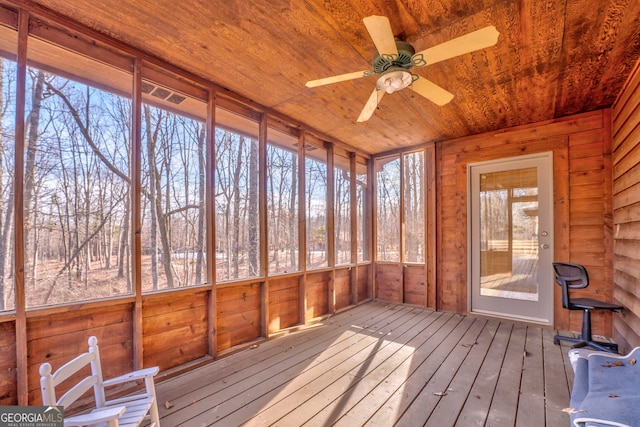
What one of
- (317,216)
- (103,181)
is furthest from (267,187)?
(103,181)

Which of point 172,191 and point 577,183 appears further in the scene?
point 577,183

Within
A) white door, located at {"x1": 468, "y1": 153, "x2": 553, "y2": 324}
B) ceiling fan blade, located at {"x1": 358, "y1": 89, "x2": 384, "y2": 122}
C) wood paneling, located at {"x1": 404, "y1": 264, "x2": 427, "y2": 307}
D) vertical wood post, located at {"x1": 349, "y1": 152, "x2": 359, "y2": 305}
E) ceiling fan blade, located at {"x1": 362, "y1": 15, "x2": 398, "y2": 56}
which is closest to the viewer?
ceiling fan blade, located at {"x1": 362, "y1": 15, "x2": 398, "y2": 56}

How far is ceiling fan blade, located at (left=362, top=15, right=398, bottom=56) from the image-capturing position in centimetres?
152

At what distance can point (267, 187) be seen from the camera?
3.37 m

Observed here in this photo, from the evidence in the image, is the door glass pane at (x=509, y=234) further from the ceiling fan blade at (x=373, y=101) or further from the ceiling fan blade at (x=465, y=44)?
the ceiling fan blade at (x=465, y=44)

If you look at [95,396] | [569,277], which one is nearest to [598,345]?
[569,277]

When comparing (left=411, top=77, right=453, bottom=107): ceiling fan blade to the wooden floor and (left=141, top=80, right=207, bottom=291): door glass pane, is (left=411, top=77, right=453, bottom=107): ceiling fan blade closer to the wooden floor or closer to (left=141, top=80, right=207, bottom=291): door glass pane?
(left=141, top=80, right=207, bottom=291): door glass pane

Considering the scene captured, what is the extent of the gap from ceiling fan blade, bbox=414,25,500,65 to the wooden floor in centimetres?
226

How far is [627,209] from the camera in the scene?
8.78 ft

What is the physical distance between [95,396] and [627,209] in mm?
4278

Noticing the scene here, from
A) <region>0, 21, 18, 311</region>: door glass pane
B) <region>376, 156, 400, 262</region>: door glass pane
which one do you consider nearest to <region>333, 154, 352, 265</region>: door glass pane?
<region>376, 156, 400, 262</region>: door glass pane

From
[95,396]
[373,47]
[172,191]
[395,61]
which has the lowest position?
[95,396]

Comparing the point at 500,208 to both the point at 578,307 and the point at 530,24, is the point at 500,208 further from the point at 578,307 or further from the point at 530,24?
the point at 530,24

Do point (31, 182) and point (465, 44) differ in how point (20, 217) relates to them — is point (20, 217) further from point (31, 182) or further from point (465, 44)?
point (465, 44)
